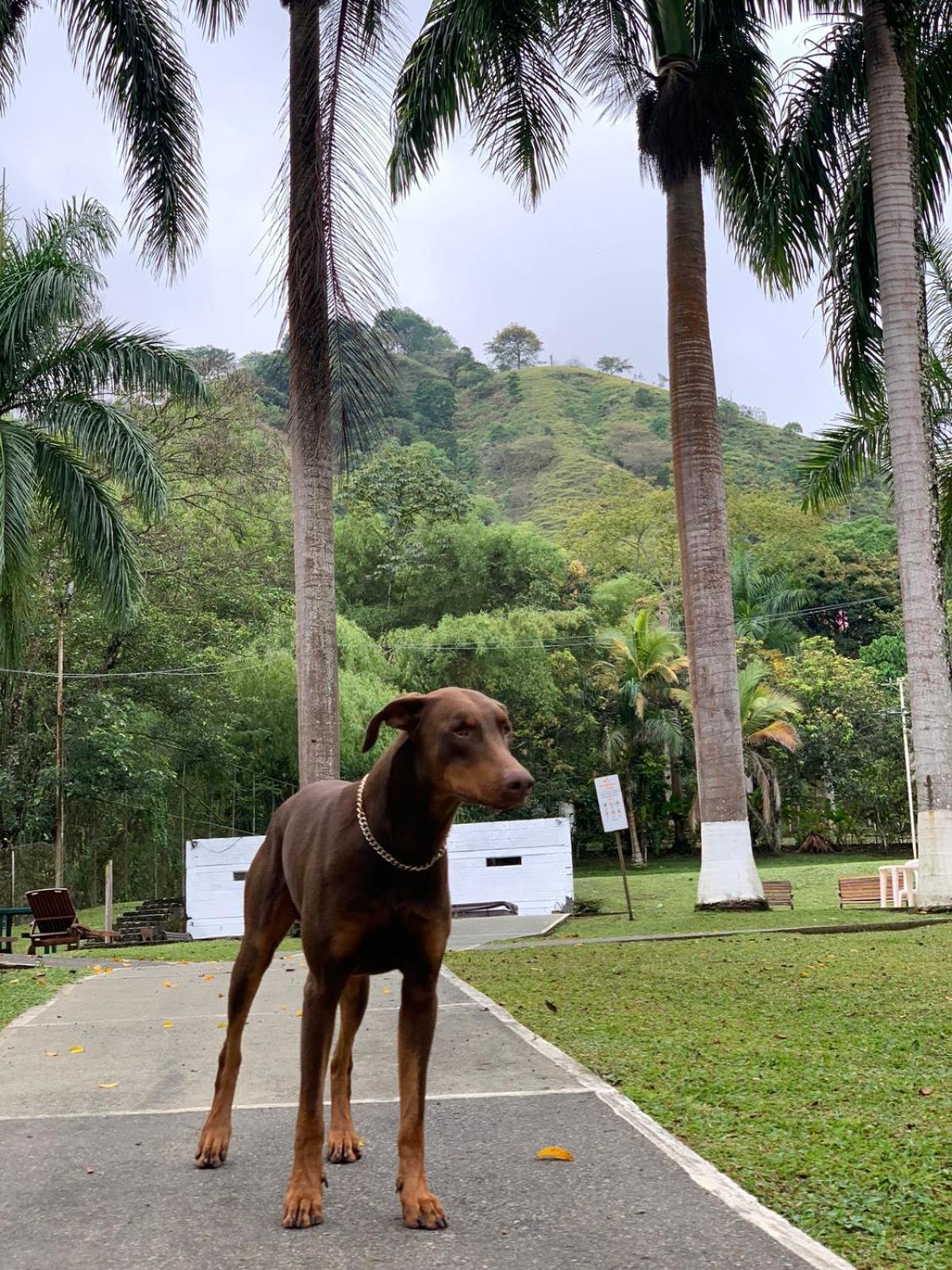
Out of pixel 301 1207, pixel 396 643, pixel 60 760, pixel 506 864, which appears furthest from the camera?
pixel 396 643

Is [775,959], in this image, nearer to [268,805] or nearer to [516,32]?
[516,32]

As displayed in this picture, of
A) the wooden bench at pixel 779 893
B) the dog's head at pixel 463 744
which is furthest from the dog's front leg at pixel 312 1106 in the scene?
the wooden bench at pixel 779 893

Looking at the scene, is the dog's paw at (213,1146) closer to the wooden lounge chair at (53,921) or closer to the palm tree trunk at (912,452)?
the palm tree trunk at (912,452)

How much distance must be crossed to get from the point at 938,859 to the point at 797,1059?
32.1 feet

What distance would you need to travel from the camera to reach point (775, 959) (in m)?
10.7

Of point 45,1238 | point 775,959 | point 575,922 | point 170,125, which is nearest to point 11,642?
point 170,125

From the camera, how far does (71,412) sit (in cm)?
1730

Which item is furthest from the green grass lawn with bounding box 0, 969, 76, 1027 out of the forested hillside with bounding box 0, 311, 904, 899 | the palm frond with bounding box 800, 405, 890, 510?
the palm frond with bounding box 800, 405, 890, 510

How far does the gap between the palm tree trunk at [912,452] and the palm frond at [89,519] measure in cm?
1023

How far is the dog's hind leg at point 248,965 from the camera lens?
14.4ft

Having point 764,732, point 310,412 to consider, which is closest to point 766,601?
point 764,732

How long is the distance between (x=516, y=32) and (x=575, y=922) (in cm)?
1192

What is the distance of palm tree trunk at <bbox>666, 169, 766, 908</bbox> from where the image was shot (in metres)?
16.0

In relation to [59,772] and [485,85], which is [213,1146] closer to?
[485,85]
